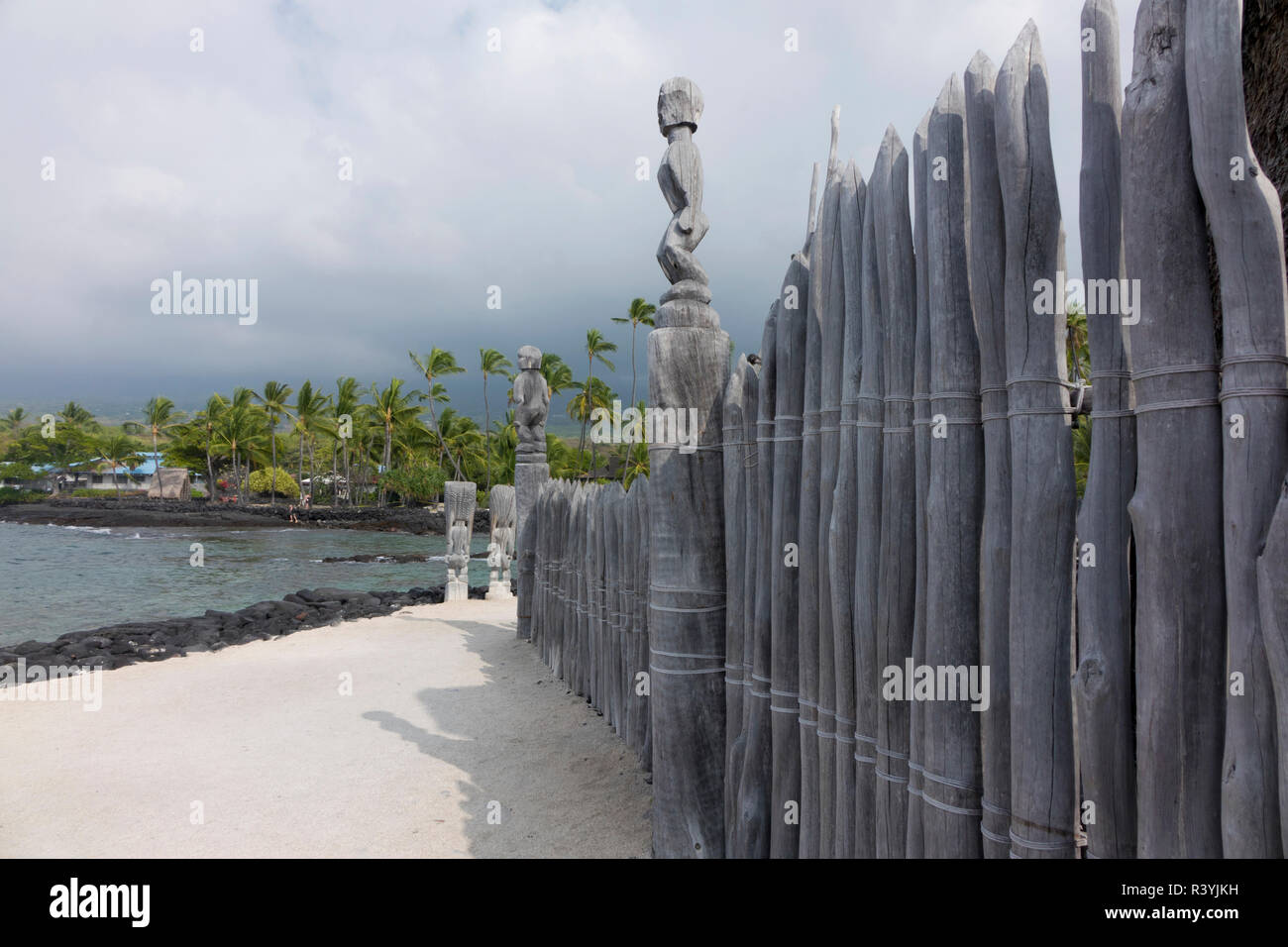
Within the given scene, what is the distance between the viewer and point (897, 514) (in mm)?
2396

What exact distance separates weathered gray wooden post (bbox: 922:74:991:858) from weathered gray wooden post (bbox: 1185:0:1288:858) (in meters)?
0.65

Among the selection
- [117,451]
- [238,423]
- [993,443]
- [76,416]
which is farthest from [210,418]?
[993,443]

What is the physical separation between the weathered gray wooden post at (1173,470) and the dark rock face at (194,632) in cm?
1076

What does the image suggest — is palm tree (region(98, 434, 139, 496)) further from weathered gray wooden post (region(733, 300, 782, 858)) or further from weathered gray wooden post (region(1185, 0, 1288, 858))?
weathered gray wooden post (region(1185, 0, 1288, 858))

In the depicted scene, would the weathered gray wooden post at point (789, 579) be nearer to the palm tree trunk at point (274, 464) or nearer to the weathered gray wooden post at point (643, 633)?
the weathered gray wooden post at point (643, 633)

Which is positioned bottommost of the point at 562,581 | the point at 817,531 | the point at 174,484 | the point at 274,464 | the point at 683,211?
the point at 562,581

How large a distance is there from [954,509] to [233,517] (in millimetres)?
58153

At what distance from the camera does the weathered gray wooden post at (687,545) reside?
3467mm

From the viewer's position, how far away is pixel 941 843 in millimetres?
2188

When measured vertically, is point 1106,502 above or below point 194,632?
above

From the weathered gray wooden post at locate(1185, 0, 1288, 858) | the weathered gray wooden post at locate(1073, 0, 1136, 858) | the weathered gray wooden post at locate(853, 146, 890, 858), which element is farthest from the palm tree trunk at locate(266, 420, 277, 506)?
the weathered gray wooden post at locate(1185, 0, 1288, 858)

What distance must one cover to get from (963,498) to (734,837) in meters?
1.95

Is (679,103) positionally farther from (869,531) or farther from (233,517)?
(233,517)
